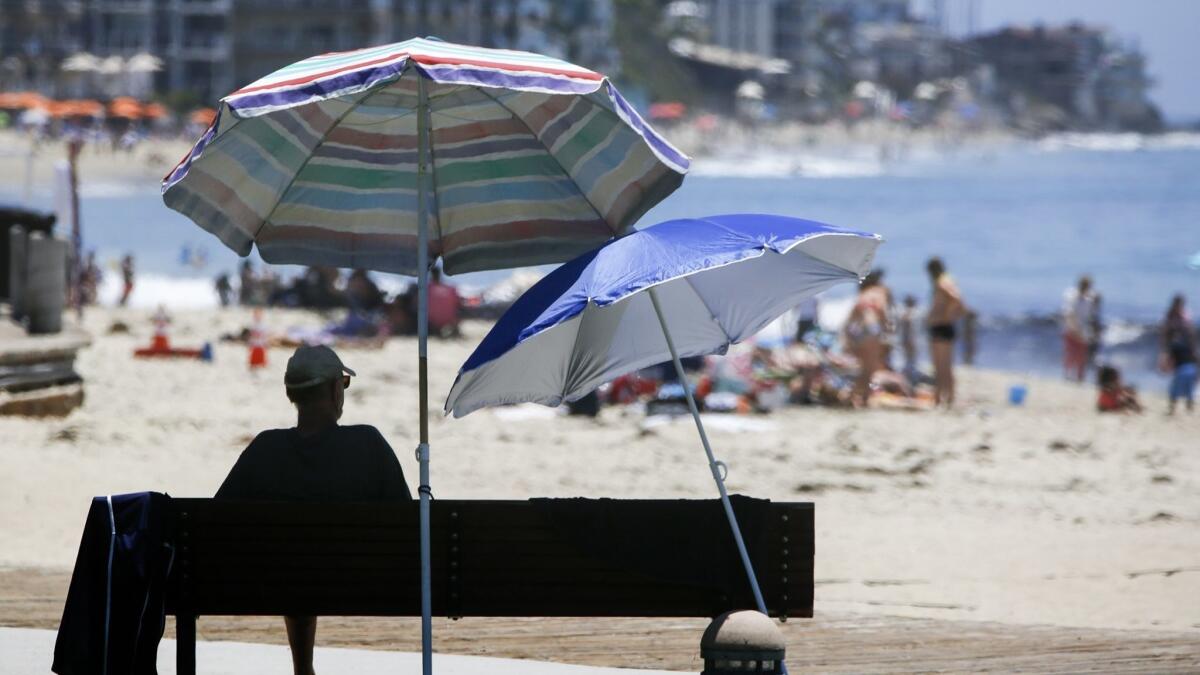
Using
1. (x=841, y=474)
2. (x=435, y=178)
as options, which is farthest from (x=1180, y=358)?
(x=435, y=178)

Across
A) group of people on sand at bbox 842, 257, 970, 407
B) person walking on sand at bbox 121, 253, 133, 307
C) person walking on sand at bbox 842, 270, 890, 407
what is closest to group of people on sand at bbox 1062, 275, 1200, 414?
group of people on sand at bbox 842, 257, 970, 407

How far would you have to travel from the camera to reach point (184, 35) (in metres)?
108

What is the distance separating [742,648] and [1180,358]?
15370 millimetres

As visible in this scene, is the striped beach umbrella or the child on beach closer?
the striped beach umbrella

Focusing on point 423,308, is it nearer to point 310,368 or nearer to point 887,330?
point 310,368

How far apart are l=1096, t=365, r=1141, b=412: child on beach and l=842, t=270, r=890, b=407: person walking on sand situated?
2467 millimetres

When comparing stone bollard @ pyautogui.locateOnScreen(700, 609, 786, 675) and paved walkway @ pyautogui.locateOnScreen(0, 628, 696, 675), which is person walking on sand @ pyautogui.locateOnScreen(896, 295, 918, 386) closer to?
paved walkway @ pyautogui.locateOnScreen(0, 628, 696, 675)

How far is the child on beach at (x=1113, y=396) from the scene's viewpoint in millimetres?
17109

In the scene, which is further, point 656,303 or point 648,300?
point 648,300

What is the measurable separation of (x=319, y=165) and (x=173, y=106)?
96633 mm

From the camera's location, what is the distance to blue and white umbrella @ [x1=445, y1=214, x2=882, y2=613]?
409 centimetres

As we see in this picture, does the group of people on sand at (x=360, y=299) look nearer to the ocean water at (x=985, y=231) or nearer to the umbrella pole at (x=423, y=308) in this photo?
the ocean water at (x=985, y=231)

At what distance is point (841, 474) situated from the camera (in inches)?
458

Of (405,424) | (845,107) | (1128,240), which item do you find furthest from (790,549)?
(845,107)
